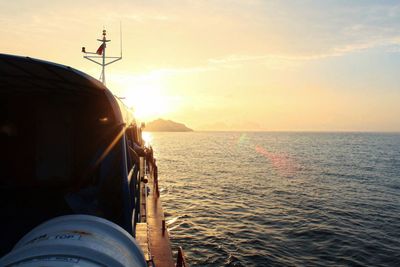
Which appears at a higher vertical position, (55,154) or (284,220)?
(55,154)

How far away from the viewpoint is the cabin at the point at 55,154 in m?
7.89

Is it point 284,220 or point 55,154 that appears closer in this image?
point 55,154

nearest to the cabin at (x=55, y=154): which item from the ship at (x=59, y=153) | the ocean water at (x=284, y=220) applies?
the ship at (x=59, y=153)

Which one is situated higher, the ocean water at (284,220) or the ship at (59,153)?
the ship at (59,153)

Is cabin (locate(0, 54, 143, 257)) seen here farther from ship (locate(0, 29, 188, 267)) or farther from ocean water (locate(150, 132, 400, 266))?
ocean water (locate(150, 132, 400, 266))

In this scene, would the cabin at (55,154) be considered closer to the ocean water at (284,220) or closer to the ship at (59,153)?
the ship at (59,153)

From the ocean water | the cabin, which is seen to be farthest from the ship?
the ocean water

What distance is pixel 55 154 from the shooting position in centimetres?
969

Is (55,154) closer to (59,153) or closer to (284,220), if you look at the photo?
(59,153)

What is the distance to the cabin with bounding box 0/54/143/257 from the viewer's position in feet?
25.9

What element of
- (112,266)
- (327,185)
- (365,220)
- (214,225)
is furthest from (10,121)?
(327,185)

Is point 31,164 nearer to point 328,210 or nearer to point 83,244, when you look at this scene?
point 83,244

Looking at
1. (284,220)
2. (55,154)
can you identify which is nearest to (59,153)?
(55,154)

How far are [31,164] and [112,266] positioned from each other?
7.11 m
